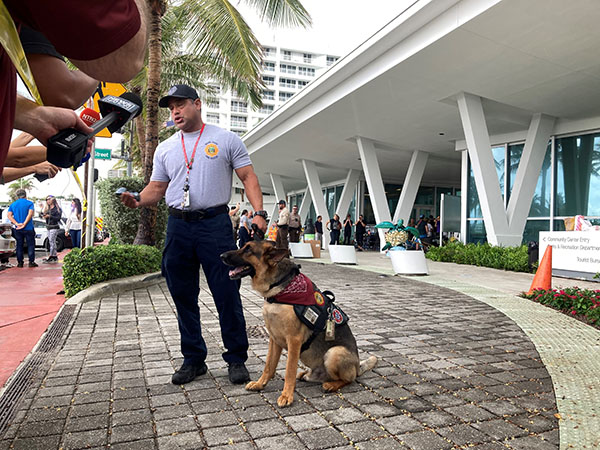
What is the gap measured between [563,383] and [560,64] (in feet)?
37.0

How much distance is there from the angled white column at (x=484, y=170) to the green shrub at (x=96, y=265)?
11853 mm

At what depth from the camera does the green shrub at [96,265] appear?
7.29 meters

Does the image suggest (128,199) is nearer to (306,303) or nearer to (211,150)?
(211,150)

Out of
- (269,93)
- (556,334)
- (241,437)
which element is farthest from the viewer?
(269,93)

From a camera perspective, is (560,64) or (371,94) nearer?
(560,64)

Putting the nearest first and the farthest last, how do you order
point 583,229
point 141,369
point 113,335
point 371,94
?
point 141,369 < point 113,335 < point 583,229 < point 371,94

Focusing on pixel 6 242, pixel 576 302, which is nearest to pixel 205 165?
pixel 576 302

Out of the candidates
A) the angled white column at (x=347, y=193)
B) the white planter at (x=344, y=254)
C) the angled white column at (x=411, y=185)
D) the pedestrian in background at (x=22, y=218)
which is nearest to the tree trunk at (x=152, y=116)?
the pedestrian in background at (x=22, y=218)

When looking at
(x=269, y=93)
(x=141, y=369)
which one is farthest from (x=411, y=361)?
(x=269, y=93)

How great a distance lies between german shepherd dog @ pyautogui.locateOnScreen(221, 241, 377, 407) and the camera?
116 inches

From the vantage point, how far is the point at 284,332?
298 cm

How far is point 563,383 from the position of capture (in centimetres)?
344

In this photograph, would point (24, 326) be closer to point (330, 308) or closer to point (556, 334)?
point (330, 308)

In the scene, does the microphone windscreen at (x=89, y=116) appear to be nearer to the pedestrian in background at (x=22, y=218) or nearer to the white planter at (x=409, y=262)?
the white planter at (x=409, y=262)
